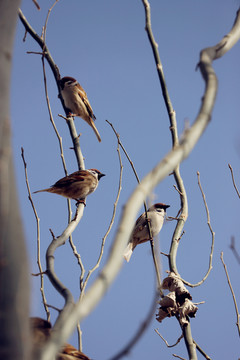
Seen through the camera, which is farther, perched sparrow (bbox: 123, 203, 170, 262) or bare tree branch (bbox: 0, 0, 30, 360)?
perched sparrow (bbox: 123, 203, 170, 262)

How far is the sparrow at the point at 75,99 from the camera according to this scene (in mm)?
6402

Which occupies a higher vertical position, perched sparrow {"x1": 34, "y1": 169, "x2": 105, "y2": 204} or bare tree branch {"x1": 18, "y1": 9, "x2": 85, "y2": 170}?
bare tree branch {"x1": 18, "y1": 9, "x2": 85, "y2": 170}

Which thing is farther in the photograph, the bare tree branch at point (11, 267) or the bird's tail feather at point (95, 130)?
the bird's tail feather at point (95, 130)

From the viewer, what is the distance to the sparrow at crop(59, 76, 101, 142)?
640 centimetres

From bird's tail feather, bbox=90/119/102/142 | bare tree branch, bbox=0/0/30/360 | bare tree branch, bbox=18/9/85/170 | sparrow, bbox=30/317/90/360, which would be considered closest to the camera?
bare tree branch, bbox=0/0/30/360

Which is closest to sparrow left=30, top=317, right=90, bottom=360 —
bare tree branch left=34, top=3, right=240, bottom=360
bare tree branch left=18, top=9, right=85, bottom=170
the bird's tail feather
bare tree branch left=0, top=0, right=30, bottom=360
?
bare tree branch left=34, top=3, right=240, bottom=360

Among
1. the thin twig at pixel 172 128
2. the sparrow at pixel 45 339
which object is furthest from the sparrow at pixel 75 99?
the sparrow at pixel 45 339

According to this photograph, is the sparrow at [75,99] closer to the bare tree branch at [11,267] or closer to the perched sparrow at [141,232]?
the perched sparrow at [141,232]

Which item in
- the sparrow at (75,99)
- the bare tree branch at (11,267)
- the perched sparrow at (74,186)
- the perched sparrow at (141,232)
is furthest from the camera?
the sparrow at (75,99)

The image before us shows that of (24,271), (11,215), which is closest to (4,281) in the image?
(24,271)

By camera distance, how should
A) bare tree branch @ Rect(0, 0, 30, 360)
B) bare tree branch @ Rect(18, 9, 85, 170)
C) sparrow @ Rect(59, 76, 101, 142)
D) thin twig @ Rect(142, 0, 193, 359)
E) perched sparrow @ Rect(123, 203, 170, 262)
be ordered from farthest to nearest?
sparrow @ Rect(59, 76, 101, 142) → perched sparrow @ Rect(123, 203, 170, 262) → bare tree branch @ Rect(18, 9, 85, 170) → thin twig @ Rect(142, 0, 193, 359) → bare tree branch @ Rect(0, 0, 30, 360)

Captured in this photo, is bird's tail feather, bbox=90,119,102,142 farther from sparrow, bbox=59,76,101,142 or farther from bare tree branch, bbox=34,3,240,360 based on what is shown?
bare tree branch, bbox=34,3,240,360

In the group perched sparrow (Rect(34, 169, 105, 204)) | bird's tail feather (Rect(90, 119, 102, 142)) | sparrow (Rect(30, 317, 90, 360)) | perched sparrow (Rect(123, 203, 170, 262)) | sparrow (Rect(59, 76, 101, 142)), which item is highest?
sparrow (Rect(59, 76, 101, 142))

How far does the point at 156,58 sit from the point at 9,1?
1.35 m
